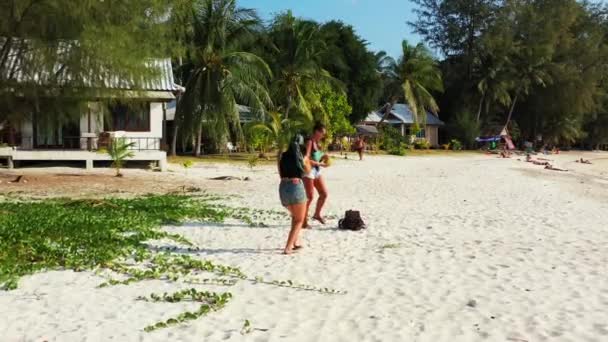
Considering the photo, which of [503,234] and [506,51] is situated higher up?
[506,51]

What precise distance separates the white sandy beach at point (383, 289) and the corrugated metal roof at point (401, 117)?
43336 mm

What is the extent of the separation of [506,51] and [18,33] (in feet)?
149

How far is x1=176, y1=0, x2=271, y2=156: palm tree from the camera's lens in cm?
2762

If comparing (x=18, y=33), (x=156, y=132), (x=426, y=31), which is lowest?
(x=156, y=132)

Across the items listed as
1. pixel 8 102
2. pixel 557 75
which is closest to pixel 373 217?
pixel 8 102

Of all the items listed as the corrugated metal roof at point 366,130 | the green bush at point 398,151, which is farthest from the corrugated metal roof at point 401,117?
the green bush at point 398,151

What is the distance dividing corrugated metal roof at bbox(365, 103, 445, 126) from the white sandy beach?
142 ft

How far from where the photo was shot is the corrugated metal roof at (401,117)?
5400 centimetres

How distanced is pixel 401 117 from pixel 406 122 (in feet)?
2.68

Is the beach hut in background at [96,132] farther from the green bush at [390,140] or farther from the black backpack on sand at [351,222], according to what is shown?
the green bush at [390,140]

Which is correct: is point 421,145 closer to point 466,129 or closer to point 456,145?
point 456,145

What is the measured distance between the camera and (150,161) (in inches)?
856

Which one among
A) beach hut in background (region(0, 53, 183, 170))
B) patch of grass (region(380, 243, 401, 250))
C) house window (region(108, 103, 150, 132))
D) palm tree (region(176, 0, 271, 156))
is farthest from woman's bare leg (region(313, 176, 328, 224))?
palm tree (region(176, 0, 271, 156))

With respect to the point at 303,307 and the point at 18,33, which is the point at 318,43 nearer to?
the point at 18,33
